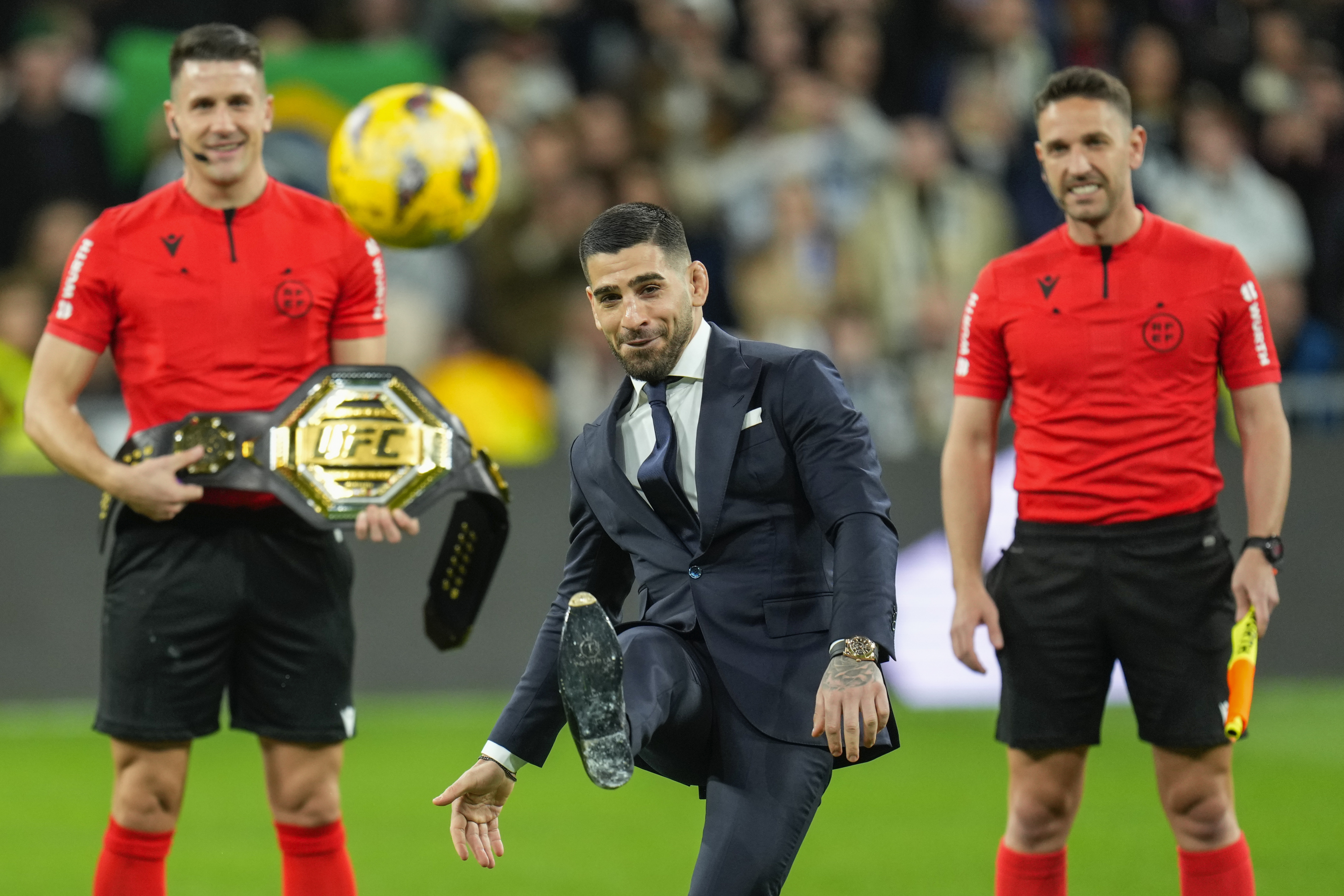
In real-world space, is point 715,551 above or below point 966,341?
below

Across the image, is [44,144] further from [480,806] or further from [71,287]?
[480,806]

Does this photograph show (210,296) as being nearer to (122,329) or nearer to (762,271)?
(122,329)

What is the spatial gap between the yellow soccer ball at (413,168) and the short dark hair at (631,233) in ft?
5.05

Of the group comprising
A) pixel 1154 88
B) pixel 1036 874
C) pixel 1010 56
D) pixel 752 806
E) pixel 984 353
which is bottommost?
pixel 1036 874

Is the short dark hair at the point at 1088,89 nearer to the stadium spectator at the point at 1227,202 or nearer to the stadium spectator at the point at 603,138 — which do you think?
the stadium spectator at the point at 603,138

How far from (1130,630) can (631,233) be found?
1737mm

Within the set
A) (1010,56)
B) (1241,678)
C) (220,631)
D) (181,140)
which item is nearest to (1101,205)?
(1241,678)

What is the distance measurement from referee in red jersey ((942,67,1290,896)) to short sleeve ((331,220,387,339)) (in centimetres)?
153

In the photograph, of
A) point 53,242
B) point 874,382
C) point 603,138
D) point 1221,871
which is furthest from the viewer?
point 603,138

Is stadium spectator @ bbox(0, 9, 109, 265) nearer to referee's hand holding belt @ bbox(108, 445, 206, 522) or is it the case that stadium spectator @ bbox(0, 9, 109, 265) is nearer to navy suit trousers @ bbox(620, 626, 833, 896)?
referee's hand holding belt @ bbox(108, 445, 206, 522)

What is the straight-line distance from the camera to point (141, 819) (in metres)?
4.29

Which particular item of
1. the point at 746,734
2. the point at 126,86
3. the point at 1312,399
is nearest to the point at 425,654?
the point at 126,86

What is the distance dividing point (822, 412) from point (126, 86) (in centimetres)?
710

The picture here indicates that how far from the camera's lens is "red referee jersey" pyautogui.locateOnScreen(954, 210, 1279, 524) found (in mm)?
4359
